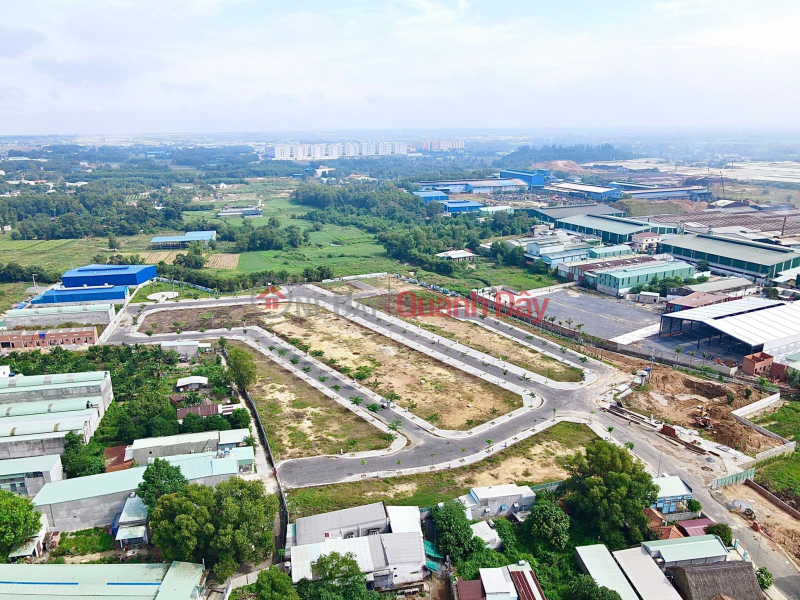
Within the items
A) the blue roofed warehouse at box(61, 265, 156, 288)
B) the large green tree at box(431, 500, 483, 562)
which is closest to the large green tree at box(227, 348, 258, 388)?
the large green tree at box(431, 500, 483, 562)

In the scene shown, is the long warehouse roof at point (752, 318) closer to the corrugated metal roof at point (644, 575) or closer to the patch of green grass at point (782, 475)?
the patch of green grass at point (782, 475)

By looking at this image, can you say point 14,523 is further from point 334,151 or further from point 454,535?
point 334,151

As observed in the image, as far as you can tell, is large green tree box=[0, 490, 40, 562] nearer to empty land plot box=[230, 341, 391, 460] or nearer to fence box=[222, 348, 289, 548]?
fence box=[222, 348, 289, 548]

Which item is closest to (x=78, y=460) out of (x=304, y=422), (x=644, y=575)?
(x=304, y=422)

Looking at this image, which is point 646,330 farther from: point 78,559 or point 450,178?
point 450,178

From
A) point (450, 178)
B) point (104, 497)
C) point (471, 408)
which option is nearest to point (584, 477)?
point (471, 408)

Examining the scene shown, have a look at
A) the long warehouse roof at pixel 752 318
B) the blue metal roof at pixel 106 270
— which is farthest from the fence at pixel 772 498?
the blue metal roof at pixel 106 270

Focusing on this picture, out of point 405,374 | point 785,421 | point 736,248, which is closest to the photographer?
point 785,421
